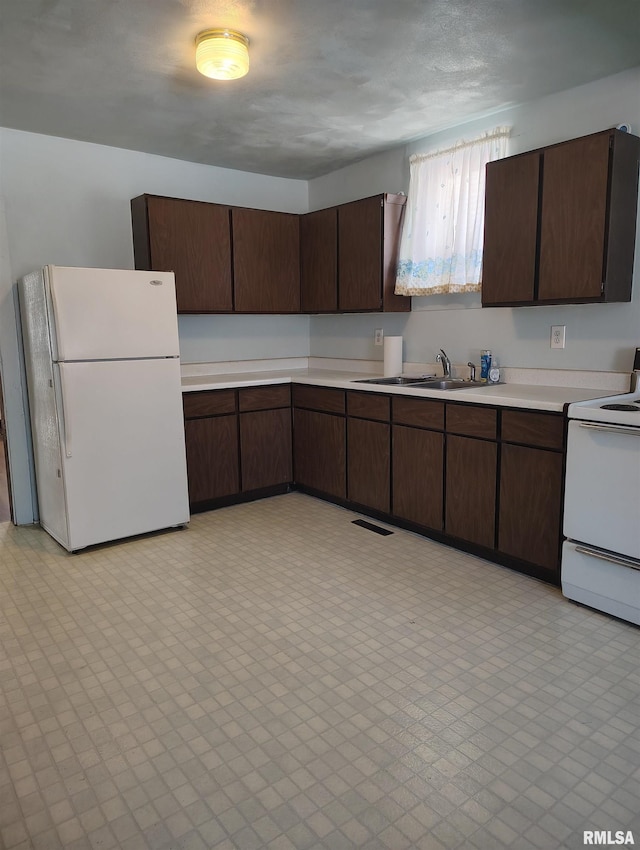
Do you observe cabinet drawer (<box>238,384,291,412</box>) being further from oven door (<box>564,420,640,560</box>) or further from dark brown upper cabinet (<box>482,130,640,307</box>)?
oven door (<box>564,420,640,560</box>)

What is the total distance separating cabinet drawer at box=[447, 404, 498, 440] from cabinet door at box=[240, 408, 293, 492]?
1526mm

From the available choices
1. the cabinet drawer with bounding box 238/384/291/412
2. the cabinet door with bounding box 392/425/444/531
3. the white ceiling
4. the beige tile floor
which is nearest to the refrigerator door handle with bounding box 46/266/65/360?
the white ceiling

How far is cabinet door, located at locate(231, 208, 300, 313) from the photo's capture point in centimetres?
423

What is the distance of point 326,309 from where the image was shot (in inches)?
173

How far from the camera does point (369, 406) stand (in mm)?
3688

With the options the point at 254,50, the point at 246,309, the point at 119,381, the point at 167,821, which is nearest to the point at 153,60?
the point at 254,50

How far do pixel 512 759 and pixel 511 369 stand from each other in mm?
2277

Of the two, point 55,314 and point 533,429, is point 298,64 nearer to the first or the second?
point 55,314

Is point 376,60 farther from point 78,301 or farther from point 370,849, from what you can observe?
point 370,849

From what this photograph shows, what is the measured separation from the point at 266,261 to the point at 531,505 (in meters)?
2.70

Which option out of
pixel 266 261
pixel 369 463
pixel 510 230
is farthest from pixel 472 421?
pixel 266 261

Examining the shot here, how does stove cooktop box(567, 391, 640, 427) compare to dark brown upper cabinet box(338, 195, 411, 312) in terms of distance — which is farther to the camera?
dark brown upper cabinet box(338, 195, 411, 312)

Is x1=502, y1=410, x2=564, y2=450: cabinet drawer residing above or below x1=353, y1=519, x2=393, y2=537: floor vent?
above

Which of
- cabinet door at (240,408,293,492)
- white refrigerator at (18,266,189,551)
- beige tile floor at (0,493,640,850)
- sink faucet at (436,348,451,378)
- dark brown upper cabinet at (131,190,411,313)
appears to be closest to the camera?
beige tile floor at (0,493,640,850)
